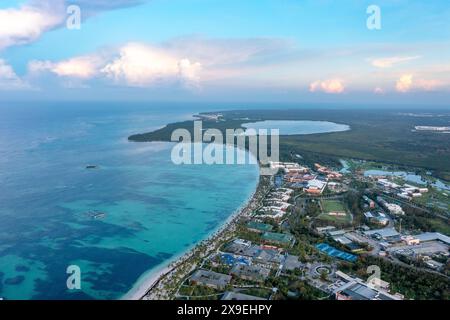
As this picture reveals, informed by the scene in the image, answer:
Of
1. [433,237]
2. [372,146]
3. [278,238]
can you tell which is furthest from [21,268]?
[372,146]

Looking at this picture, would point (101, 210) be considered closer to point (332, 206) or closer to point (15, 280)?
point (15, 280)

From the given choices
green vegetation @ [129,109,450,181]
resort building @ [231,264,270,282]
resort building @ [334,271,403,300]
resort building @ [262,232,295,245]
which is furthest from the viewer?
green vegetation @ [129,109,450,181]

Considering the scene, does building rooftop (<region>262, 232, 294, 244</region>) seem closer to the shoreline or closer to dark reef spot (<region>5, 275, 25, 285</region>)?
the shoreline

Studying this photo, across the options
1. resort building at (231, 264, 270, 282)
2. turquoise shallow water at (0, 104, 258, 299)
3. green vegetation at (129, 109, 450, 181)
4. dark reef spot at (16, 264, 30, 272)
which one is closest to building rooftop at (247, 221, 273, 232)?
Result: turquoise shallow water at (0, 104, 258, 299)

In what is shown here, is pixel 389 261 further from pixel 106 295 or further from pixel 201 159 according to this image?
pixel 201 159
